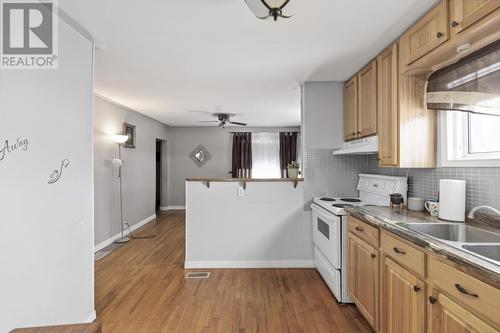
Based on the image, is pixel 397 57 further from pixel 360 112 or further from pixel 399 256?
pixel 399 256

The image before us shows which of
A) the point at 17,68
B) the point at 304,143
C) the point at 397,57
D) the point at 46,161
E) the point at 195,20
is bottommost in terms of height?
the point at 46,161

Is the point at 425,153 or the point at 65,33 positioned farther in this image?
the point at 425,153

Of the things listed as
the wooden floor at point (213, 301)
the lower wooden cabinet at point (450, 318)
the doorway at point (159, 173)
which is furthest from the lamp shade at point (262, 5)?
the doorway at point (159, 173)

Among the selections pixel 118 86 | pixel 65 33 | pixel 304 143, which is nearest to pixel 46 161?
pixel 65 33

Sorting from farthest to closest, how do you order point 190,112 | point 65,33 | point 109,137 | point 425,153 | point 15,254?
point 190,112, point 109,137, point 425,153, point 65,33, point 15,254

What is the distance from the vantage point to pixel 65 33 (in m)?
1.92

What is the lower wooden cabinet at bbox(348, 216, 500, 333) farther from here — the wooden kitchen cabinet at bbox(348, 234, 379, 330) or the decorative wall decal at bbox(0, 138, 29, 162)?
the decorative wall decal at bbox(0, 138, 29, 162)

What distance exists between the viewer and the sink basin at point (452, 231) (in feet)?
5.22

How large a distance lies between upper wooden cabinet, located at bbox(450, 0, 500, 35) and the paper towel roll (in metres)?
0.97

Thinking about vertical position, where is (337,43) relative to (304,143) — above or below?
above

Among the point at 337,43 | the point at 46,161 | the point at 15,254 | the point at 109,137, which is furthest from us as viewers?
the point at 109,137

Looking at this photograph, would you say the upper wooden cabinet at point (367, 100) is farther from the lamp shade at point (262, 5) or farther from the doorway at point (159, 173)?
the doorway at point (159, 173)

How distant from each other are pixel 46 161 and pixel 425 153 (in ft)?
9.13

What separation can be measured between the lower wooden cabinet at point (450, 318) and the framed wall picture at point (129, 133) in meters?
4.86
